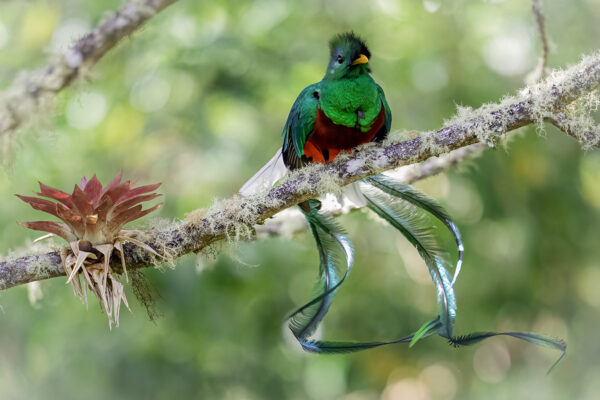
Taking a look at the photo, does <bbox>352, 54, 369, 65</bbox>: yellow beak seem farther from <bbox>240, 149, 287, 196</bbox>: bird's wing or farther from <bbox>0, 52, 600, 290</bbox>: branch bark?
<bbox>240, 149, 287, 196</bbox>: bird's wing

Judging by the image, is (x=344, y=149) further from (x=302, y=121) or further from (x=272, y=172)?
(x=272, y=172)

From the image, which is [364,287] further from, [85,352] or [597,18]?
[597,18]

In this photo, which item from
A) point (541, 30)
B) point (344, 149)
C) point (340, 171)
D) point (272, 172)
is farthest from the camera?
point (541, 30)

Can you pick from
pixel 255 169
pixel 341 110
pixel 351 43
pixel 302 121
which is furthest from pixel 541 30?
pixel 255 169

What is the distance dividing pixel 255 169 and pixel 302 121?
1945 mm

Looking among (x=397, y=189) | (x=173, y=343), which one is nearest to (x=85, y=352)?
(x=173, y=343)

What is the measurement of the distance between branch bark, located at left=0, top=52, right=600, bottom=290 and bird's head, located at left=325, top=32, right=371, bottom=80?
38 centimetres

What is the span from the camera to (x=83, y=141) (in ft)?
13.2

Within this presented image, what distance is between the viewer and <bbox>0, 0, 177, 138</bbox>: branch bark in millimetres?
2070

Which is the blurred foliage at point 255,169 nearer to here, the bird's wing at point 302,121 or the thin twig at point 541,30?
the thin twig at point 541,30

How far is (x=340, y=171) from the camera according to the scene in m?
1.78

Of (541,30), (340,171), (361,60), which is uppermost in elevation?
(541,30)

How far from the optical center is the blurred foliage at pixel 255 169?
383 cm

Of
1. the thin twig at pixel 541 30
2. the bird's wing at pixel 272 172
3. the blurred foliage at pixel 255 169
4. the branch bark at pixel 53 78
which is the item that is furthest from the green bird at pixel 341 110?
the blurred foliage at pixel 255 169
